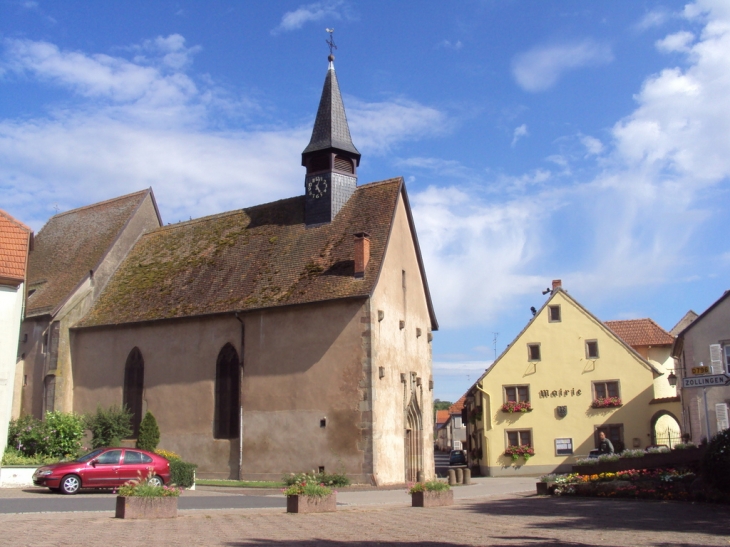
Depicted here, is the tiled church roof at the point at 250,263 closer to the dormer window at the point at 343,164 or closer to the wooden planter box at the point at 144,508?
the dormer window at the point at 343,164

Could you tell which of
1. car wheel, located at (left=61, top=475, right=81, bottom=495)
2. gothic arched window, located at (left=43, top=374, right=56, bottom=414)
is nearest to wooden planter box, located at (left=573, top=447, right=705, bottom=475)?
car wheel, located at (left=61, top=475, right=81, bottom=495)

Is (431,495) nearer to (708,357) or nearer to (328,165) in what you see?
(328,165)

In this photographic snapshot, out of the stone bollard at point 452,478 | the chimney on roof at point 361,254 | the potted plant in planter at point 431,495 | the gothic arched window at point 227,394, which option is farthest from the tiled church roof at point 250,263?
the potted plant in planter at point 431,495

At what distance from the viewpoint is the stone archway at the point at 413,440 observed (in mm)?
28250

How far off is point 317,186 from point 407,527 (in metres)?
20.6

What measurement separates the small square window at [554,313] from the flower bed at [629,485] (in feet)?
73.2

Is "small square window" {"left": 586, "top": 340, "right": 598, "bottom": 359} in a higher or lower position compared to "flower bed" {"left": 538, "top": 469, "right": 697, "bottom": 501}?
higher

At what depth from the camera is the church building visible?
26.0 metres

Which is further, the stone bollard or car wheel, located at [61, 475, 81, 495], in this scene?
the stone bollard

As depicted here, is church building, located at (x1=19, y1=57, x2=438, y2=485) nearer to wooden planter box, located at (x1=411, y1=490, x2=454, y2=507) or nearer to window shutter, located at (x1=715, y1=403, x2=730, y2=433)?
wooden planter box, located at (x1=411, y1=490, x2=454, y2=507)

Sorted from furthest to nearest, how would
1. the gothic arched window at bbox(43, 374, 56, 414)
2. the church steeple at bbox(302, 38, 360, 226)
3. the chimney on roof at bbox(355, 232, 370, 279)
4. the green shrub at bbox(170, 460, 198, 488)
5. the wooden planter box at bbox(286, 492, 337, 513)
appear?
the gothic arched window at bbox(43, 374, 56, 414) → the church steeple at bbox(302, 38, 360, 226) → the chimney on roof at bbox(355, 232, 370, 279) → the green shrub at bbox(170, 460, 198, 488) → the wooden planter box at bbox(286, 492, 337, 513)

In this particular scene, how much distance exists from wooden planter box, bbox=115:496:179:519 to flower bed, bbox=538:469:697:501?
10145 mm

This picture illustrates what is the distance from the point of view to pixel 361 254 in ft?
87.4

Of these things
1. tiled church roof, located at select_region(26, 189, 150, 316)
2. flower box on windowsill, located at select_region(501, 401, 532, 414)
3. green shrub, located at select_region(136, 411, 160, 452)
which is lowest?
green shrub, located at select_region(136, 411, 160, 452)
